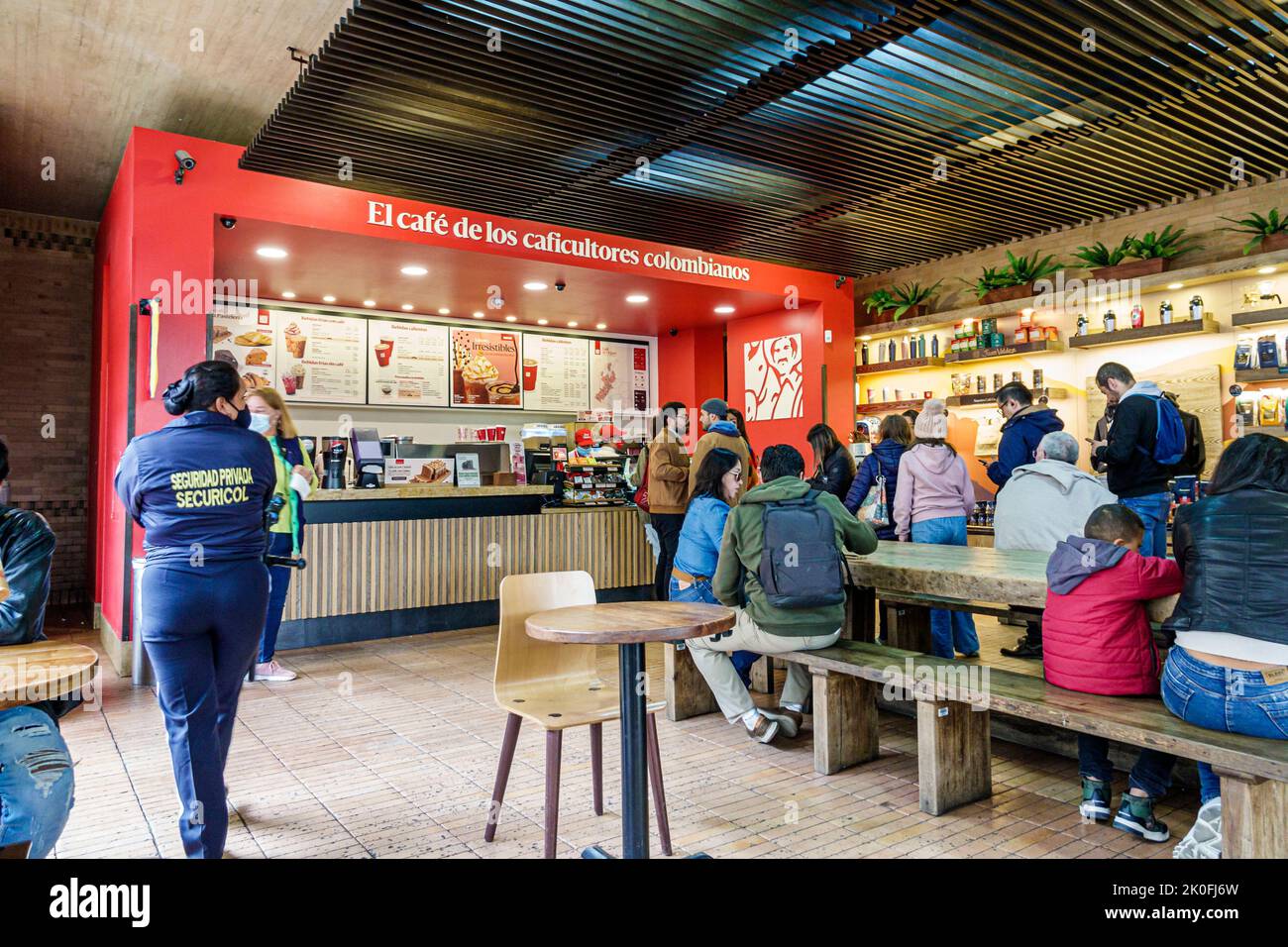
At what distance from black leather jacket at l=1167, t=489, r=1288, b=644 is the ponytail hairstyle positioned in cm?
293

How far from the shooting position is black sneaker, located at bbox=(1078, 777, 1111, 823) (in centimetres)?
290

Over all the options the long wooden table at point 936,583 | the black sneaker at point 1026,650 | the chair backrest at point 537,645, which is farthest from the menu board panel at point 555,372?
the chair backrest at point 537,645

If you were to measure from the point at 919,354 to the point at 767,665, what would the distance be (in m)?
5.47

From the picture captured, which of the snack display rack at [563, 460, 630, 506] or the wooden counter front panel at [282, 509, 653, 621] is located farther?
the snack display rack at [563, 460, 630, 506]

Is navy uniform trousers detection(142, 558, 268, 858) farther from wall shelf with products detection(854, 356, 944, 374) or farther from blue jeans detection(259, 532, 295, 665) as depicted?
wall shelf with products detection(854, 356, 944, 374)

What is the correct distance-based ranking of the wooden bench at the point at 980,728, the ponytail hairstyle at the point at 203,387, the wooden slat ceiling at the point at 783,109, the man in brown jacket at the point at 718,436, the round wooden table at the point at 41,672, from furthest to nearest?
the man in brown jacket at the point at 718,436 < the wooden slat ceiling at the point at 783,109 < the ponytail hairstyle at the point at 203,387 < the wooden bench at the point at 980,728 < the round wooden table at the point at 41,672

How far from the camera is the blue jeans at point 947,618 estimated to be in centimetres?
468

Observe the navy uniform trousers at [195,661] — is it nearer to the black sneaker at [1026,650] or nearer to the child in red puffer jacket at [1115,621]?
the child in red puffer jacket at [1115,621]

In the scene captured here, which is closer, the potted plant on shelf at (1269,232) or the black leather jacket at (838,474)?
the black leather jacket at (838,474)

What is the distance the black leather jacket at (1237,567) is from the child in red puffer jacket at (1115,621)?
249 mm

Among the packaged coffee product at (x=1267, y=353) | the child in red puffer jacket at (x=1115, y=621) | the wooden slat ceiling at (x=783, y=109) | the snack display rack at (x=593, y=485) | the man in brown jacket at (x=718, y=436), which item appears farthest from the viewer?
the snack display rack at (x=593, y=485)

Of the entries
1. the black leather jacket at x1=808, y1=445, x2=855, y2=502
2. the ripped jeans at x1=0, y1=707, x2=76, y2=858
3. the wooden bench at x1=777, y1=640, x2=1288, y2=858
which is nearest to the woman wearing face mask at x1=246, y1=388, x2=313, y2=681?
the ripped jeans at x1=0, y1=707, x2=76, y2=858

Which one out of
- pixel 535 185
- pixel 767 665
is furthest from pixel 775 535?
pixel 535 185

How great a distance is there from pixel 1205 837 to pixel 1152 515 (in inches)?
103
